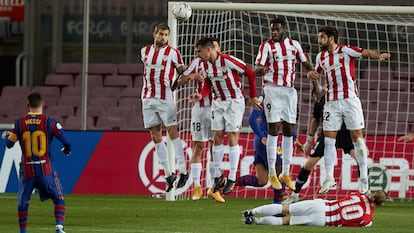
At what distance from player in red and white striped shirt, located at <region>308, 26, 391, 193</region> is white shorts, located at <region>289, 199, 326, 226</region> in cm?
296

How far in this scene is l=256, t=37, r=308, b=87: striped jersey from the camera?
1675 cm

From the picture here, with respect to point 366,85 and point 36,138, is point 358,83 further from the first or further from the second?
point 36,138

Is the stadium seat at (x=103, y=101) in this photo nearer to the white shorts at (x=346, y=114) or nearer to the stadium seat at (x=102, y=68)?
the stadium seat at (x=102, y=68)

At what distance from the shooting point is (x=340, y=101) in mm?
16516

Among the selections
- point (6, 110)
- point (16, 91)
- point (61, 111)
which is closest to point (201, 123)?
point (61, 111)

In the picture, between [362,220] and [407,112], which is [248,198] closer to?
[407,112]

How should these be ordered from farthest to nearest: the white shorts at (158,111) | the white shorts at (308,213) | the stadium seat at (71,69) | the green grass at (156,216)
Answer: the stadium seat at (71,69)
the white shorts at (158,111)
the white shorts at (308,213)
the green grass at (156,216)

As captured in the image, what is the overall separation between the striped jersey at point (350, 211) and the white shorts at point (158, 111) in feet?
13.9

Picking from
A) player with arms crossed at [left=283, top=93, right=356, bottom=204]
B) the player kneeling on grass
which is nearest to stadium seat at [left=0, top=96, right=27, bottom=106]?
player with arms crossed at [left=283, top=93, right=356, bottom=204]

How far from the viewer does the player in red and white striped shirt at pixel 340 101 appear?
1650 cm

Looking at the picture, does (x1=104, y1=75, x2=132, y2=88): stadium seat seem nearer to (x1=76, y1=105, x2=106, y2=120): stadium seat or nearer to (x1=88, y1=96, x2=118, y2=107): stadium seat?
(x1=88, y1=96, x2=118, y2=107): stadium seat

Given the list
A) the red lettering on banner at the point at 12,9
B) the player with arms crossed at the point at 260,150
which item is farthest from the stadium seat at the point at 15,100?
the player with arms crossed at the point at 260,150

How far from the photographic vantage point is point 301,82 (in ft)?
70.1

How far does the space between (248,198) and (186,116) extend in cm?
187
